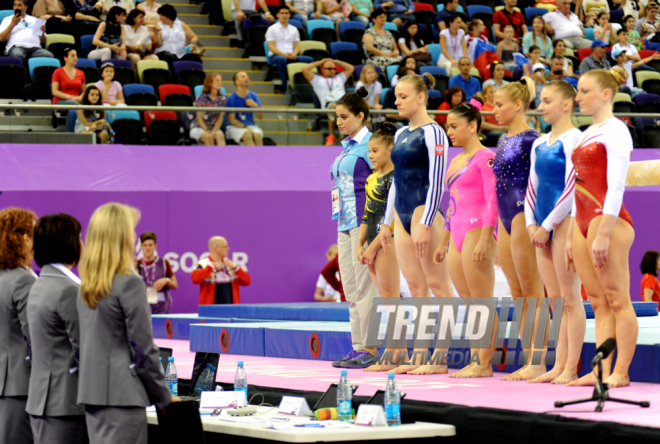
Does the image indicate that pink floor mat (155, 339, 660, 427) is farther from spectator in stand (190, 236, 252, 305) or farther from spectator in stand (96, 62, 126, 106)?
spectator in stand (96, 62, 126, 106)

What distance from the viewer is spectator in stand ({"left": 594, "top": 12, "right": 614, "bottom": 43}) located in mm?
15328

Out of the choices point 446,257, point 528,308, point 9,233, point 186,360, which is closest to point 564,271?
point 528,308

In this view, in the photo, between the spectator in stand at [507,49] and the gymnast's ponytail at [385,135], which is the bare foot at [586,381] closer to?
the gymnast's ponytail at [385,135]

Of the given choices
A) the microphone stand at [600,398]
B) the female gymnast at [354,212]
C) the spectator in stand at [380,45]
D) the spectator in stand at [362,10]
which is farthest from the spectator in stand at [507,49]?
the microphone stand at [600,398]

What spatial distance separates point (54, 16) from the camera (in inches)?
450

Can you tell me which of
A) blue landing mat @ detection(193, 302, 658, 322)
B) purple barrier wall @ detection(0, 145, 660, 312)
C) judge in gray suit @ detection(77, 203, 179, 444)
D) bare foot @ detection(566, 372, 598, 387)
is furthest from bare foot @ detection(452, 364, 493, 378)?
purple barrier wall @ detection(0, 145, 660, 312)

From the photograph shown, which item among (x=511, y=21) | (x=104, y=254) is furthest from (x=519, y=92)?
(x=511, y=21)

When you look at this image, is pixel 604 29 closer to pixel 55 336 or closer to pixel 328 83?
pixel 328 83

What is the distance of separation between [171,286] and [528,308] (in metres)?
5.59

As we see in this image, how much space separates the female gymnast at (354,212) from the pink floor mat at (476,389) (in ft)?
0.82

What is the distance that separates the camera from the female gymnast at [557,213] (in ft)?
13.8

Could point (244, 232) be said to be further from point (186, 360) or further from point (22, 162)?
point (186, 360)

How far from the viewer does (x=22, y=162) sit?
9453mm

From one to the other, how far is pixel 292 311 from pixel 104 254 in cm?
502
